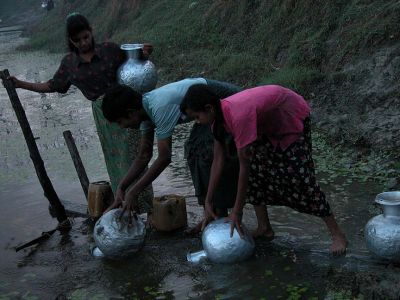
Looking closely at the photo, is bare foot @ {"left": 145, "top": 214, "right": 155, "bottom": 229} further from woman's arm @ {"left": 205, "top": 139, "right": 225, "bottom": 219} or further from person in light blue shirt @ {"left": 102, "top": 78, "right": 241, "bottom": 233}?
woman's arm @ {"left": 205, "top": 139, "right": 225, "bottom": 219}

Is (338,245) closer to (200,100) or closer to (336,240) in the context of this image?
(336,240)

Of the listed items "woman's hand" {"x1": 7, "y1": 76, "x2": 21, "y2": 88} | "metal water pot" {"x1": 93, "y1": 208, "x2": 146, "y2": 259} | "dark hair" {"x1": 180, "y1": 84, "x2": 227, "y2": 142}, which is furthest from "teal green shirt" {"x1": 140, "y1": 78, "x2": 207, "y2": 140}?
"woman's hand" {"x1": 7, "y1": 76, "x2": 21, "y2": 88}

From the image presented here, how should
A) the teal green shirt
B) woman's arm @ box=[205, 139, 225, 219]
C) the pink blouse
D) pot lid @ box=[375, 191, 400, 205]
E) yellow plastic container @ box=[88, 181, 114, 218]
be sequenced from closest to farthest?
the pink blouse → pot lid @ box=[375, 191, 400, 205] → the teal green shirt → woman's arm @ box=[205, 139, 225, 219] → yellow plastic container @ box=[88, 181, 114, 218]

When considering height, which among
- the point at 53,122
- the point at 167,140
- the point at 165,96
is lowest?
the point at 53,122

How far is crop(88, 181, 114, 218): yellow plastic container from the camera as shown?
520 centimetres

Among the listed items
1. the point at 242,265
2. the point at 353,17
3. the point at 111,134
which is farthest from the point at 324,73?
the point at 242,265

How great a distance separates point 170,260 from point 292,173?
125 centimetres

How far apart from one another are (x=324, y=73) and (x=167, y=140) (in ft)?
16.9

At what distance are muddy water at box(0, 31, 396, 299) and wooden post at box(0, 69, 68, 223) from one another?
0.86 feet

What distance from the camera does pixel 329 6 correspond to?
31.5ft

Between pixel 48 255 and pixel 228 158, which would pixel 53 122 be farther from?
pixel 228 158

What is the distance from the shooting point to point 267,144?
150 inches

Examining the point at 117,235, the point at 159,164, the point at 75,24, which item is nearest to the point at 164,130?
the point at 159,164

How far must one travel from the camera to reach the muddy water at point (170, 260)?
12.5 ft
